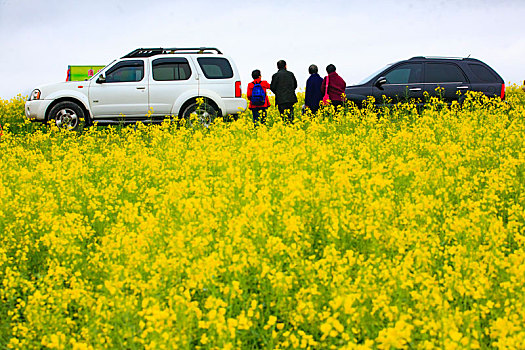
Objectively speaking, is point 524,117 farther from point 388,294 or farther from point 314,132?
point 388,294

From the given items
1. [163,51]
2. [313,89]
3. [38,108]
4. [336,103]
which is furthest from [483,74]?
[38,108]

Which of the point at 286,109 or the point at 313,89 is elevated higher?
the point at 313,89

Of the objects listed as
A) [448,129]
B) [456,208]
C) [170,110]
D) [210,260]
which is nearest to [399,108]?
[448,129]

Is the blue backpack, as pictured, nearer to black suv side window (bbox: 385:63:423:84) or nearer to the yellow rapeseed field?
black suv side window (bbox: 385:63:423:84)

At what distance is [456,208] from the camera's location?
225 inches

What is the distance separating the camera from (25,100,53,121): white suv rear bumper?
14.0m

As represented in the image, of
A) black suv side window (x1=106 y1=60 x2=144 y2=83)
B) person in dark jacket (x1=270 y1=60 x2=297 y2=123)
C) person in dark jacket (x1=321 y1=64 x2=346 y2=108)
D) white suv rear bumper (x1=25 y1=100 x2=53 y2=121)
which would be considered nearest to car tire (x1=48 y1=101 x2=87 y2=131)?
white suv rear bumper (x1=25 y1=100 x2=53 y2=121)

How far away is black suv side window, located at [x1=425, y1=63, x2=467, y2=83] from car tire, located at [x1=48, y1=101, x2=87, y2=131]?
899 centimetres

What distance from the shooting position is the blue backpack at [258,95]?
42.0 ft

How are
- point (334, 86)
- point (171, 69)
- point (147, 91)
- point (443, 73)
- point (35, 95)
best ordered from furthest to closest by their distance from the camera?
point (35, 95) < point (171, 69) < point (147, 91) < point (443, 73) < point (334, 86)

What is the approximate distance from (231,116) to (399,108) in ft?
14.0

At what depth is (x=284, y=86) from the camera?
13.1m

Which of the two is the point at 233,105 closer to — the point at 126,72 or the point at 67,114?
the point at 126,72

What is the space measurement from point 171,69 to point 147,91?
851 millimetres
